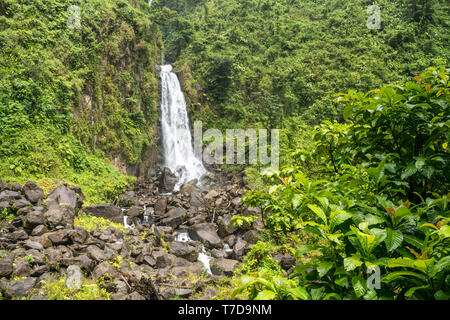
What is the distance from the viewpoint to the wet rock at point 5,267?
4.37 meters

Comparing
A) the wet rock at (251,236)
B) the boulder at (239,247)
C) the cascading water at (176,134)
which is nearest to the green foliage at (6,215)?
the boulder at (239,247)

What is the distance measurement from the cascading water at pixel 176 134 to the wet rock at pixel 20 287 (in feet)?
40.7

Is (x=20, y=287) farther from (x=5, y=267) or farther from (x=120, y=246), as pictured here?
(x=120, y=246)

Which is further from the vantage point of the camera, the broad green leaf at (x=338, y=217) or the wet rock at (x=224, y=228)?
the wet rock at (x=224, y=228)

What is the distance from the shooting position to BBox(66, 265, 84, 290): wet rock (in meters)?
4.69

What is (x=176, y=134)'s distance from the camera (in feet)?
60.4

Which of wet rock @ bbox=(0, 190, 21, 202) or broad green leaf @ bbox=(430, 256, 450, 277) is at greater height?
broad green leaf @ bbox=(430, 256, 450, 277)

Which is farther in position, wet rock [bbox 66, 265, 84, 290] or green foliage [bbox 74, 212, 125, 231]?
green foliage [bbox 74, 212, 125, 231]

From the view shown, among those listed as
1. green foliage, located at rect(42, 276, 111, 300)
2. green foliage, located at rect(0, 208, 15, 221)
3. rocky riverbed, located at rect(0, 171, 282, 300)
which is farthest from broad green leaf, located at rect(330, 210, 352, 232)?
green foliage, located at rect(0, 208, 15, 221)

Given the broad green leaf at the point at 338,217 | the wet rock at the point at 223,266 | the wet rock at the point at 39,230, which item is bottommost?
the wet rock at the point at 223,266

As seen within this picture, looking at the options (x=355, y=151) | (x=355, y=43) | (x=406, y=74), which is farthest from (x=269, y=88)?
(x=355, y=151)

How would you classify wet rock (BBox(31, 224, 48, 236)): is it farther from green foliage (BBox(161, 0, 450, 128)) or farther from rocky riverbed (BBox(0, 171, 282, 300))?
green foliage (BBox(161, 0, 450, 128))

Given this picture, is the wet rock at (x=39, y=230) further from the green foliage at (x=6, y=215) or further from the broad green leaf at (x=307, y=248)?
the broad green leaf at (x=307, y=248)

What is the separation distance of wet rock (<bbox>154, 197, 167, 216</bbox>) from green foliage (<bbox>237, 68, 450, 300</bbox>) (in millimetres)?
9667
